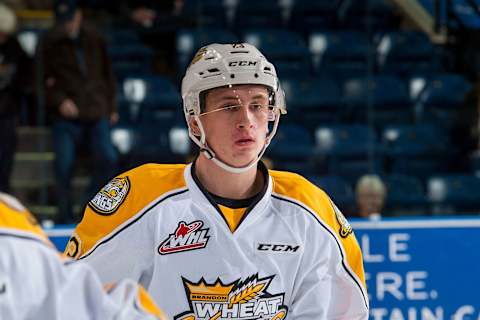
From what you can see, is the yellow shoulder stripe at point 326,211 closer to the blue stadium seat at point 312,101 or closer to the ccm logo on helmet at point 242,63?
the ccm logo on helmet at point 242,63

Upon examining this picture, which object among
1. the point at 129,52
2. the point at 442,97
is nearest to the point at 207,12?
the point at 129,52

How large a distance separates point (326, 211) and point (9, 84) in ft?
11.8

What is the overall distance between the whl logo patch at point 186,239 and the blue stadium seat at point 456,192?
429 centimetres

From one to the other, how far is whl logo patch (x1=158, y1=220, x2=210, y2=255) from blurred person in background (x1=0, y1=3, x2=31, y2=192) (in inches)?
137

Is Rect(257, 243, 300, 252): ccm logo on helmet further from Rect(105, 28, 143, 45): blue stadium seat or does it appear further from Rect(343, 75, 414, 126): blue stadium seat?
Rect(105, 28, 143, 45): blue stadium seat

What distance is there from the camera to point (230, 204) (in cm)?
297

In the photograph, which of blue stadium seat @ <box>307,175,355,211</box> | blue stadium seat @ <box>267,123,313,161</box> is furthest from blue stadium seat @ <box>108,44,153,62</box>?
blue stadium seat @ <box>307,175,355,211</box>

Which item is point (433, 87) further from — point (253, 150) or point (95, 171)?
point (253, 150)

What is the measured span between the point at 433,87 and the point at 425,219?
412cm

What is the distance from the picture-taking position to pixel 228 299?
2881 millimetres

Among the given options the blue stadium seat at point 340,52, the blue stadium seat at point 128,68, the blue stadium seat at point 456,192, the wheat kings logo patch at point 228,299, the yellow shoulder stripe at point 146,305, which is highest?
the yellow shoulder stripe at point 146,305

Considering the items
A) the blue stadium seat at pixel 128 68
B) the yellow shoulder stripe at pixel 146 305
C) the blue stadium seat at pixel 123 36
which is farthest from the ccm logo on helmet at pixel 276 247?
the blue stadium seat at pixel 123 36

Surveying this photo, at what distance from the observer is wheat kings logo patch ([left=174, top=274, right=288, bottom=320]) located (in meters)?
2.88

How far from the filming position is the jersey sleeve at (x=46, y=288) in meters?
1.67
